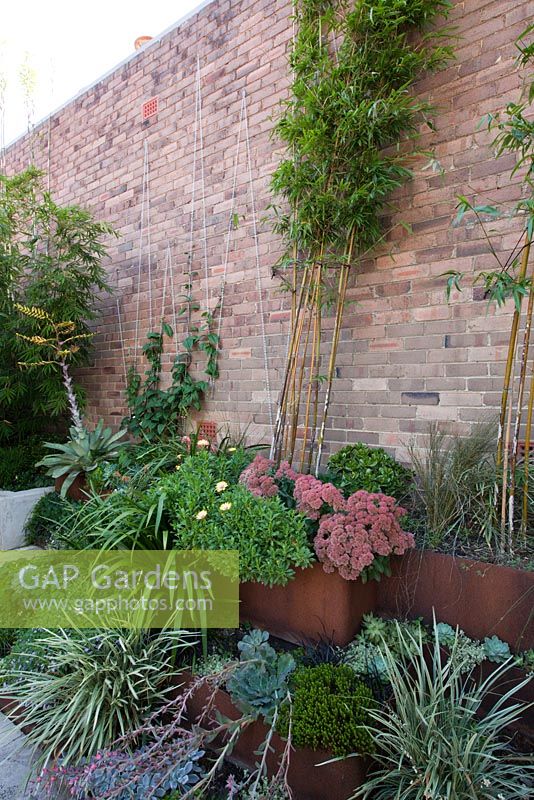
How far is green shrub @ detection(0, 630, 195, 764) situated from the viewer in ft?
6.00

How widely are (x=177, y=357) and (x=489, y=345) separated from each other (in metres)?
2.35

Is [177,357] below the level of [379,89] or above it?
below

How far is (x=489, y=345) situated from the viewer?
2.49 metres

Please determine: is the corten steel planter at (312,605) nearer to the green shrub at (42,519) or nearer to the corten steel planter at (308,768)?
the corten steel planter at (308,768)

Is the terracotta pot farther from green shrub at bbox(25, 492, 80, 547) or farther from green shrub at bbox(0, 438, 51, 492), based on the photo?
green shrub at bbox(0, 438, 51, 492)

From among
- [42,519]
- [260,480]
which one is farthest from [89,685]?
[42,519]

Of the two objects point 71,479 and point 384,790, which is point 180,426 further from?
point 384,790

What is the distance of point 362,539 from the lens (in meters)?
1.93

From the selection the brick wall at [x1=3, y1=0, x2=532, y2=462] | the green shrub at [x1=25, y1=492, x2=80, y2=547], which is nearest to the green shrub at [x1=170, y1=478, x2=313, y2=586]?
the brick wall at [x1=3, y1=0, x2=532, y2=462]

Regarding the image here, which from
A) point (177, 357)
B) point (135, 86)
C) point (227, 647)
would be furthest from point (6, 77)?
point (227, 647)

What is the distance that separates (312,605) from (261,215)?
2553 millimetres

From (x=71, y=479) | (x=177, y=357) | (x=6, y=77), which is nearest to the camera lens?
(x=71, y=479)

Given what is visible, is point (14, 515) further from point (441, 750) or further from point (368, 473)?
point (441, 750)

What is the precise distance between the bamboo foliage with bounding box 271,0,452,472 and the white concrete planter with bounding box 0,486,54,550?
2.11 metres
